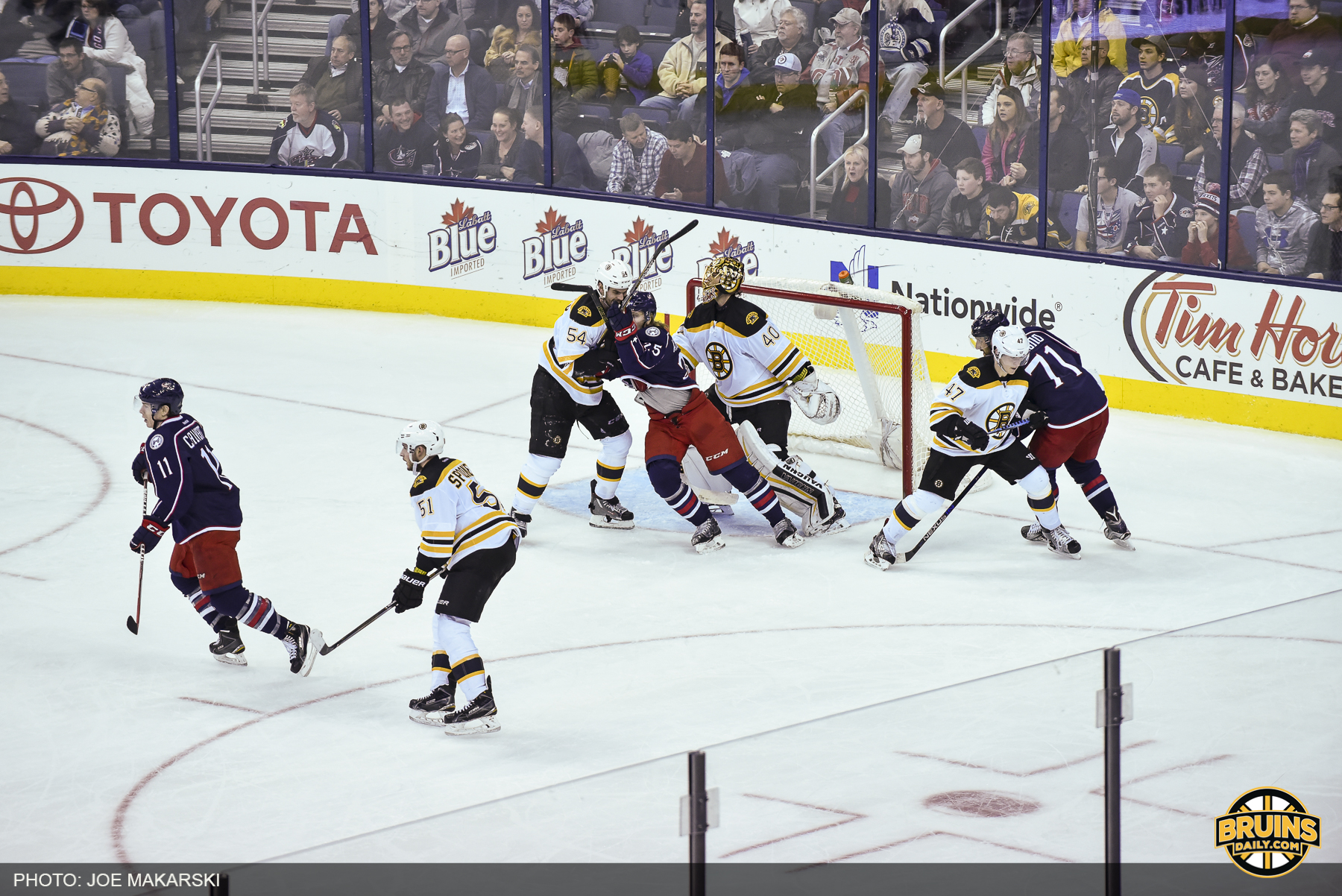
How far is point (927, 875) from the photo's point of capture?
3.71 meters

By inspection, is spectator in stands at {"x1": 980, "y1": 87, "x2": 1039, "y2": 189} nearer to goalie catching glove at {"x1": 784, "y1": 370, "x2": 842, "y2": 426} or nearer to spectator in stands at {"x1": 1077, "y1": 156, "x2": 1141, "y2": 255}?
spectator in stands at {"x1": 1077, "y1": 156, "x2": 1141, "y2": 255}

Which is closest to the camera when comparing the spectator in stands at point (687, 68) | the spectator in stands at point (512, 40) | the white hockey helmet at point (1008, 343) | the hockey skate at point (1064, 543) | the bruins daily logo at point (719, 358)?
the white hockey helmet at point (1008, 343)

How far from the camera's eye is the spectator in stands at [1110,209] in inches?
386

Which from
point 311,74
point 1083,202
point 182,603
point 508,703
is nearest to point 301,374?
point 311,74

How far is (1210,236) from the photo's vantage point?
9547 mm

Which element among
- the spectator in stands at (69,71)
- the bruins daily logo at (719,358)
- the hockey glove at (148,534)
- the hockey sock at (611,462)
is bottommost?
the hockey glove at (148,534)

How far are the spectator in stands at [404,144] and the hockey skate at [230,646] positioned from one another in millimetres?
6485

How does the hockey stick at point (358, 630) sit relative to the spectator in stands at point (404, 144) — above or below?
below

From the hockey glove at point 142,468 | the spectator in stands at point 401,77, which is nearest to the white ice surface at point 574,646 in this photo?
the hockey glove at point 142,468

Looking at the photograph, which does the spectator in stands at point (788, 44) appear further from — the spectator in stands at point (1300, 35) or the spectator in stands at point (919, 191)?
the spectator in stands at point (1300, 35)

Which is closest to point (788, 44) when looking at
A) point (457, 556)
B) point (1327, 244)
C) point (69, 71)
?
point (1327, 244)

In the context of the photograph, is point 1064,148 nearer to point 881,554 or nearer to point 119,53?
point 881,554

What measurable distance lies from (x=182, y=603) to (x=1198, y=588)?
3984mm

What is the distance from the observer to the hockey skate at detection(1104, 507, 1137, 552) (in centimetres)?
772
